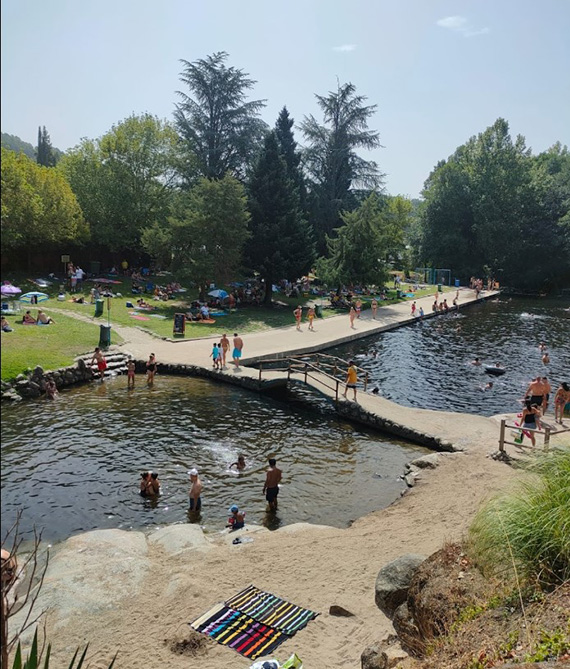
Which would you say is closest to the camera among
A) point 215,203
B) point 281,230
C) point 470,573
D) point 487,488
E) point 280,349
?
point 470,573

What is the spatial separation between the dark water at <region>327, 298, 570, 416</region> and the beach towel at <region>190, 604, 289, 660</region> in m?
16.3

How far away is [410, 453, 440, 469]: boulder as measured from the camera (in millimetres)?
16558

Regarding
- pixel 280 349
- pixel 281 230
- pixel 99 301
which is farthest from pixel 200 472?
pixel 281 230

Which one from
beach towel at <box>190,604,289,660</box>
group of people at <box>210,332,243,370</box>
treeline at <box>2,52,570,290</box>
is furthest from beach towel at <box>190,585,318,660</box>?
treeline at <box>2,52,570,290</box>

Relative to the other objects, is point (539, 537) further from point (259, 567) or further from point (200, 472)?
point (200, 472)

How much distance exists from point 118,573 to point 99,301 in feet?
80.9

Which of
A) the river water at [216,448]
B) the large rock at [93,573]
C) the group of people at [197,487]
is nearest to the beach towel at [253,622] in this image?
the large rock at [93,573]

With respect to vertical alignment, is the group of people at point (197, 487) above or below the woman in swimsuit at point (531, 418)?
below

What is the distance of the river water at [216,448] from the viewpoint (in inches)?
541

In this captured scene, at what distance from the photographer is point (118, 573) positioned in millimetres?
10367

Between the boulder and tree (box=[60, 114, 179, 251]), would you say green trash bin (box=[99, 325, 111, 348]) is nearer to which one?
the boulder

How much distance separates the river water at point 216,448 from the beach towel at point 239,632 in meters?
3.73

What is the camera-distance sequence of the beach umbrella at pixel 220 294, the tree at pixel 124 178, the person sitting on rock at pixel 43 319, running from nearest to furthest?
the person sitting on rock at pixel 43 319, the beach umbrella at pixel 220 294, the tree at pixel 124 178

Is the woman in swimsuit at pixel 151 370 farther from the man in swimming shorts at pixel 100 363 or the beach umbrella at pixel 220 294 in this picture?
the beach umbrella at pixel 220 294
